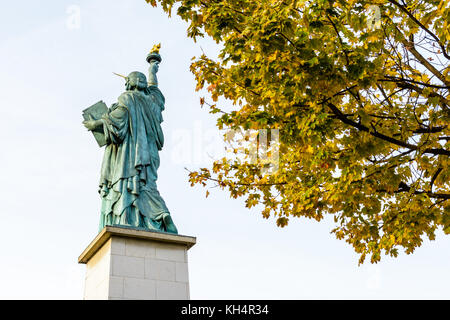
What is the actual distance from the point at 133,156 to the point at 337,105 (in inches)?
178

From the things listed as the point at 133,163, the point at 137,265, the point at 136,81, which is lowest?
the point at 137,265

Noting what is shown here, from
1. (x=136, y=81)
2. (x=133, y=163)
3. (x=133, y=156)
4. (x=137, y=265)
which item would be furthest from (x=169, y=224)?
(x=136, y=81)

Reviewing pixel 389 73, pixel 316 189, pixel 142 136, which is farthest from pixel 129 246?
pixel 389 73

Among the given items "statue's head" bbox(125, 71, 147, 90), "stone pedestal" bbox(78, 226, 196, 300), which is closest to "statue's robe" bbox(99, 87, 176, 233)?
"statue's head" bbox(125, 71, 147, 90)

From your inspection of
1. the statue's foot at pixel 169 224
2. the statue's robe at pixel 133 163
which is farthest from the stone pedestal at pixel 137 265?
the statue's robe at pixel 133 163

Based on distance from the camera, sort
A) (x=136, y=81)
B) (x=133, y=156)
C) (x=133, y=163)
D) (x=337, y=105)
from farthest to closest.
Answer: (x=136, y=81), (x=133, y=156), (x=133, y=163), (x=337, y=105)

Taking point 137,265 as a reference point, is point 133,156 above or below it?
above

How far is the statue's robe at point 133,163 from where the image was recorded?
10359mm

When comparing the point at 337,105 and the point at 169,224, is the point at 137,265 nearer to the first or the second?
the point at 169,224

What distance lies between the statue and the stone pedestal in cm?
41

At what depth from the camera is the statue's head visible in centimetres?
1187

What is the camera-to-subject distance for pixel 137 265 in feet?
30.8

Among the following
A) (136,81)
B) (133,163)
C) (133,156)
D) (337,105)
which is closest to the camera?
(337,105)

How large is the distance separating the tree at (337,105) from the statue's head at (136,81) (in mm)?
3333
